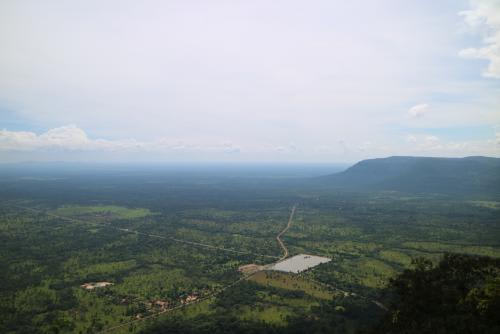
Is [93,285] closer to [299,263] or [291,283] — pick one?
[291,283]

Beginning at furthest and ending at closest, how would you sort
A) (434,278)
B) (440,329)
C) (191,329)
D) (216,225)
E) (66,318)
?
(216,225)
(66,318)
(191,329)
(434,278)
(440,329)

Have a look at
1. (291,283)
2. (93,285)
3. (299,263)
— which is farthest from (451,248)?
(93,285)

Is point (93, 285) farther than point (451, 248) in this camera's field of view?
No

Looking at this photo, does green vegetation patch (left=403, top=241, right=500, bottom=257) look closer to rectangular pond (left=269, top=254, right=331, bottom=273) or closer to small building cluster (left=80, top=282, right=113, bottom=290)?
rectangular pond (left=269, top=254, right=331, bottom=273)


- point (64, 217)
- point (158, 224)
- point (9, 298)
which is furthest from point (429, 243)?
point (64, 217)

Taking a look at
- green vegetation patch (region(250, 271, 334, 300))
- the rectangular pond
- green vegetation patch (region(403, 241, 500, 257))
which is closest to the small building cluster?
green vegetation patch (region(250, 271, 334, 300))

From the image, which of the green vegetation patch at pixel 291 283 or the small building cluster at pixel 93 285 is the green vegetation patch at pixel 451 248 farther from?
the small building cluster at pixel 93 285

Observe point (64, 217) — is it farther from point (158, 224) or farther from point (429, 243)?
point (429, 243)

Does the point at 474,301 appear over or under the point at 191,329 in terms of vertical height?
over
